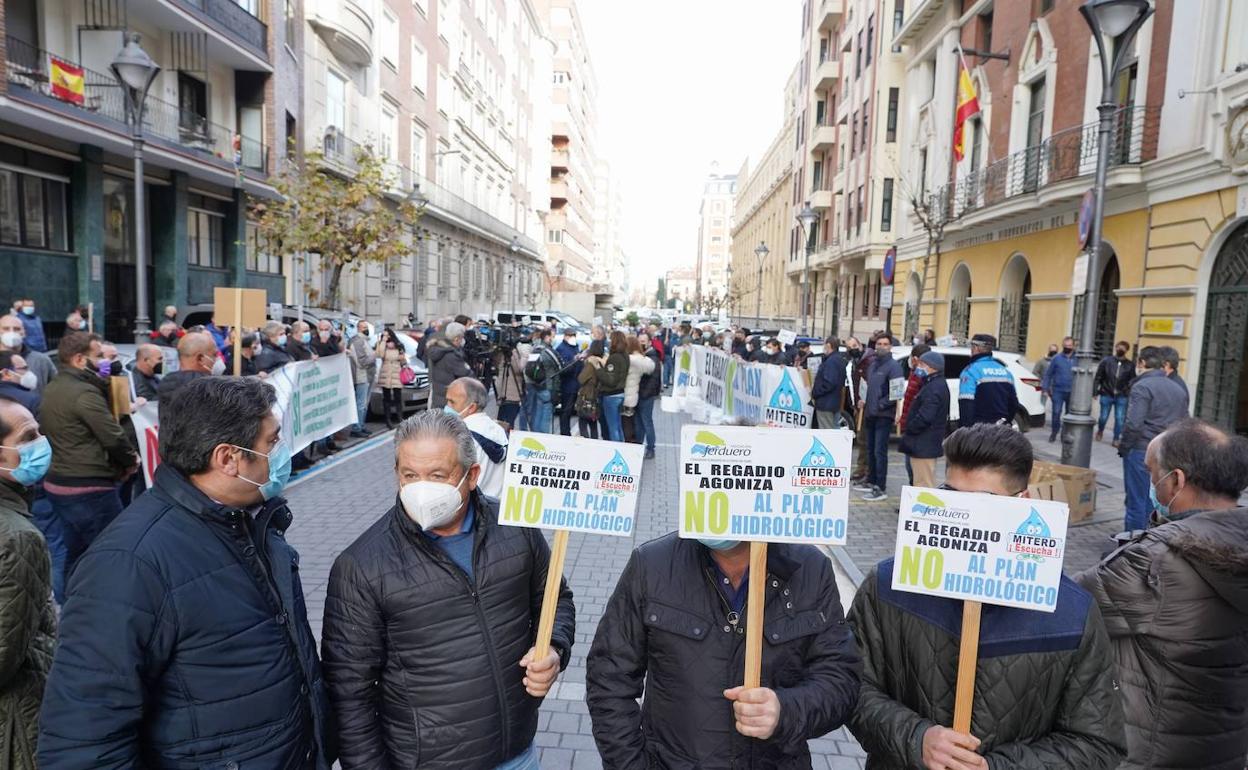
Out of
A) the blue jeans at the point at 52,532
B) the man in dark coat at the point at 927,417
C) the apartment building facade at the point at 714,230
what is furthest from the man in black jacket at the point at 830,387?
the apartment building facade at the point at 714,230

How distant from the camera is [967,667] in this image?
215cm

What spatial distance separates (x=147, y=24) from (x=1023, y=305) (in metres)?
24.5

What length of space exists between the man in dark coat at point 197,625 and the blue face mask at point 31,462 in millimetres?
1235

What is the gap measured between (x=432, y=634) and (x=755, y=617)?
1.03m

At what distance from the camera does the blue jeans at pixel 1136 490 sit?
7.61 meters

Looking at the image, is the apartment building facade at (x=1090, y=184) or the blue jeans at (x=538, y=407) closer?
the blue jeans at (x=538, y=407)

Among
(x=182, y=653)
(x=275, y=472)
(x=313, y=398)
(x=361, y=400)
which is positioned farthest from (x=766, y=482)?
(x=361, y=400)

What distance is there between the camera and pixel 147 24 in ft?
64.8

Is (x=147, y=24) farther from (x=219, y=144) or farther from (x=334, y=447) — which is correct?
(x=334, y=447)

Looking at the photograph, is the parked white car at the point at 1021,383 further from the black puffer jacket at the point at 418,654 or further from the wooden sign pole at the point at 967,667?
the black puffer jacket at the point at 418,654

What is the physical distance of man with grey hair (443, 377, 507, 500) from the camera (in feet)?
18.1

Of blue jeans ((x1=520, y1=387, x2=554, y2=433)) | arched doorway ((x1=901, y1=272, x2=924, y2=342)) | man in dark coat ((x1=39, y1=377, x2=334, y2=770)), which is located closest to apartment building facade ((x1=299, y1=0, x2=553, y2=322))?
blue jeans ((x1=520, y1=387, x2=554, y2=433))

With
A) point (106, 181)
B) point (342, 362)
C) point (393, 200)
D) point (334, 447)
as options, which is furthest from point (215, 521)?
point (393, 200)

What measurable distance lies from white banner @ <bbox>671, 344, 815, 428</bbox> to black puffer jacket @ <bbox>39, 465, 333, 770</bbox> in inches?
206
